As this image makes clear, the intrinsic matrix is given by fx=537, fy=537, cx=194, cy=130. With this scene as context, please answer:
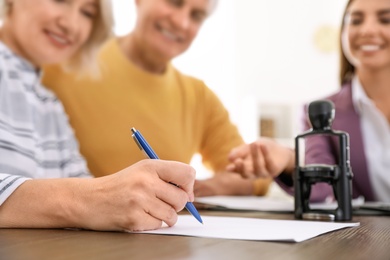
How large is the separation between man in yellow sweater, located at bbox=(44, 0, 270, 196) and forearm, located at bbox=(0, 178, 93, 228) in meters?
0.74

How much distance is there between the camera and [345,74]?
1841mm

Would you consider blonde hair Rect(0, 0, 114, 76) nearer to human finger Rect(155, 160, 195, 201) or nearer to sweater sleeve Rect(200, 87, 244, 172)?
sweater sleeve Rect(200, 87, 244, 172)

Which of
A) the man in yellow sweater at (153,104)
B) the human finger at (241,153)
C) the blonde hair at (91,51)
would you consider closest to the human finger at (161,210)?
the human finger at (241,153)

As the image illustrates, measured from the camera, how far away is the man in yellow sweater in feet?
5.07

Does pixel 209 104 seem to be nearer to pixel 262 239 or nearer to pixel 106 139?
pixel 106 139

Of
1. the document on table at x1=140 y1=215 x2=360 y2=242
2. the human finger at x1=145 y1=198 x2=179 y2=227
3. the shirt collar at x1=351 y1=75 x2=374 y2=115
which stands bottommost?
the document on table at x1=140 y1=215 x2=360 y2=242

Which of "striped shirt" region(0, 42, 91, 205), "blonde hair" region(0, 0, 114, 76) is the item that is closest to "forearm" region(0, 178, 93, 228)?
"striped shirt" region(0, 42, 91, 205)

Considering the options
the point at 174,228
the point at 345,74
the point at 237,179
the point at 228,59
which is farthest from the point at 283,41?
the point at 174,228

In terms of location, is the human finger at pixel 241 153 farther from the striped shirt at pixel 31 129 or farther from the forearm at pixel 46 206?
the forearm at pixel 46 206

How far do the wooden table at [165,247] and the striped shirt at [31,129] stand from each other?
0.50 meters

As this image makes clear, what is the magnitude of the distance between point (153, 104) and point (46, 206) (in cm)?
98

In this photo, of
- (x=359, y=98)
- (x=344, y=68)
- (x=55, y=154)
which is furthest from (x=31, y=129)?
(x=344, y=68)

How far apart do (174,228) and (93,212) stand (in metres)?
0.12

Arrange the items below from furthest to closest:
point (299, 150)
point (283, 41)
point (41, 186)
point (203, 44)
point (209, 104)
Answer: point (283, 41) → point (203, 44) → point (209, 104) → point (299, 150) → point (41, 186)
